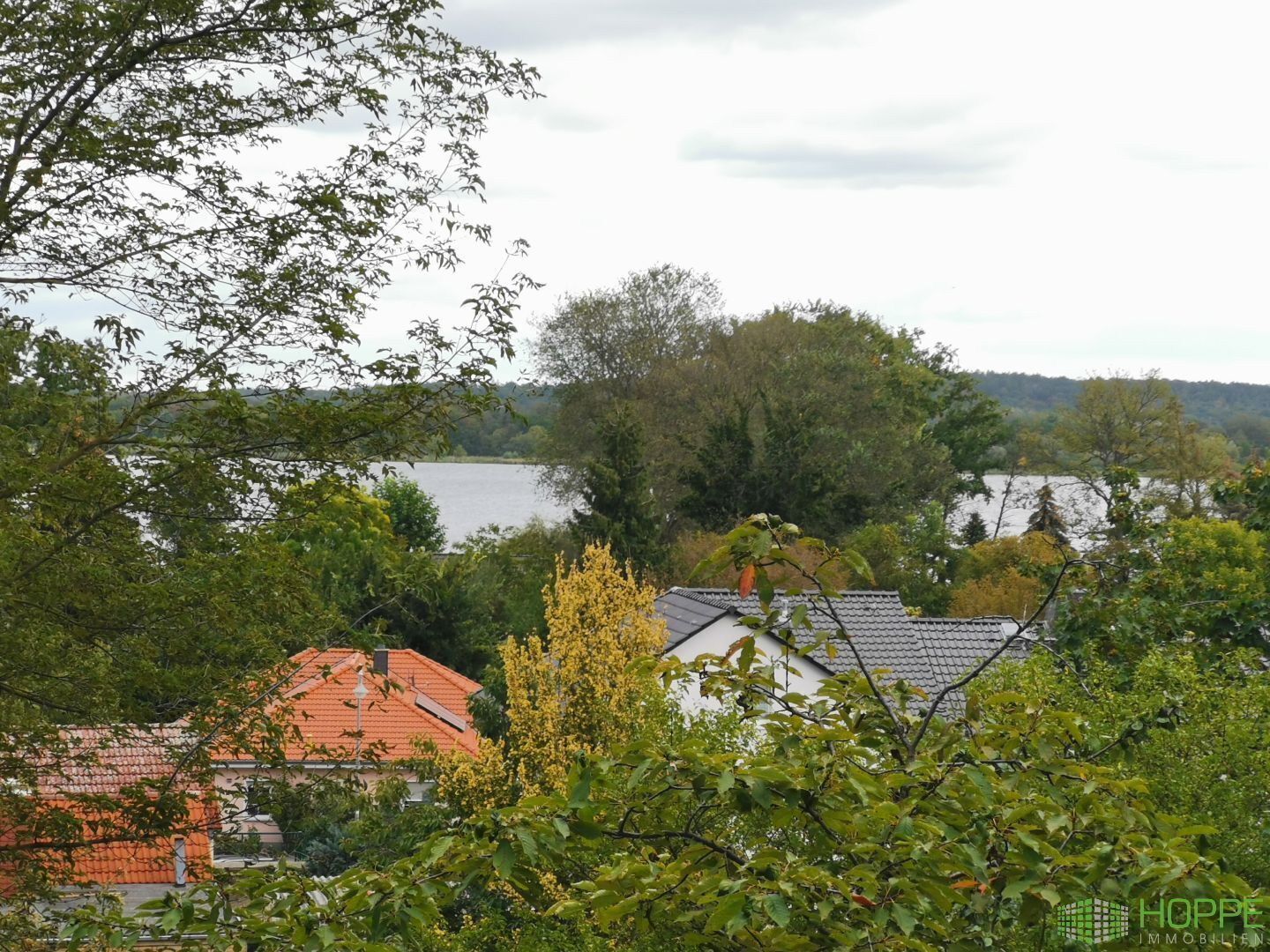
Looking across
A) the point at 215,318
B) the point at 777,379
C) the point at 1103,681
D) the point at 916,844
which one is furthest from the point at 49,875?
the point at 777,379

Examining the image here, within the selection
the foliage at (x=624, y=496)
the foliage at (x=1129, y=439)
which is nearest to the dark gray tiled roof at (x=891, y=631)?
the foliage at (x=624, y=496)

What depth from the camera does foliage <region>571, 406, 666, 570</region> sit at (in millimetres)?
35250

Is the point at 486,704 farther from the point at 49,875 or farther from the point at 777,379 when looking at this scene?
the point at 777,379

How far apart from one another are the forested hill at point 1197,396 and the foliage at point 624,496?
55.7m

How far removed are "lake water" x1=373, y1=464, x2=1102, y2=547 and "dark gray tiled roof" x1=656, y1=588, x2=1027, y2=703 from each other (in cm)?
605

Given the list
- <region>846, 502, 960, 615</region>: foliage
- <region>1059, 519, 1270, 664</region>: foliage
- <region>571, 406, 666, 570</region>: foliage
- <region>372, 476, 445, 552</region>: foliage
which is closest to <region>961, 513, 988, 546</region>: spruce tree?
<region>846, 502, 960, 615</region>: foliage

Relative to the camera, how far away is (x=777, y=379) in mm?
45906

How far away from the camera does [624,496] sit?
35.8 meters

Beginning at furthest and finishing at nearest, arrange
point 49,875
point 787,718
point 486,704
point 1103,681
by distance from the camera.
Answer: point 486,704 → point 1103,681 → point 49,875 → point 787,718

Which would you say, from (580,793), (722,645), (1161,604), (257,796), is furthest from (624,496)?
(580,793)

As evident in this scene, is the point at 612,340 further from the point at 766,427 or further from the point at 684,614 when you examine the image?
the point at 684,614

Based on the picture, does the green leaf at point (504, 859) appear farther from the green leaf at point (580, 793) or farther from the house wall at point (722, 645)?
the house wall at point (722, 645)

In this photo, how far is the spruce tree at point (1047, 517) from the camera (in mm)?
47031

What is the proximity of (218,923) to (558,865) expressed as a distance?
0.97 m
